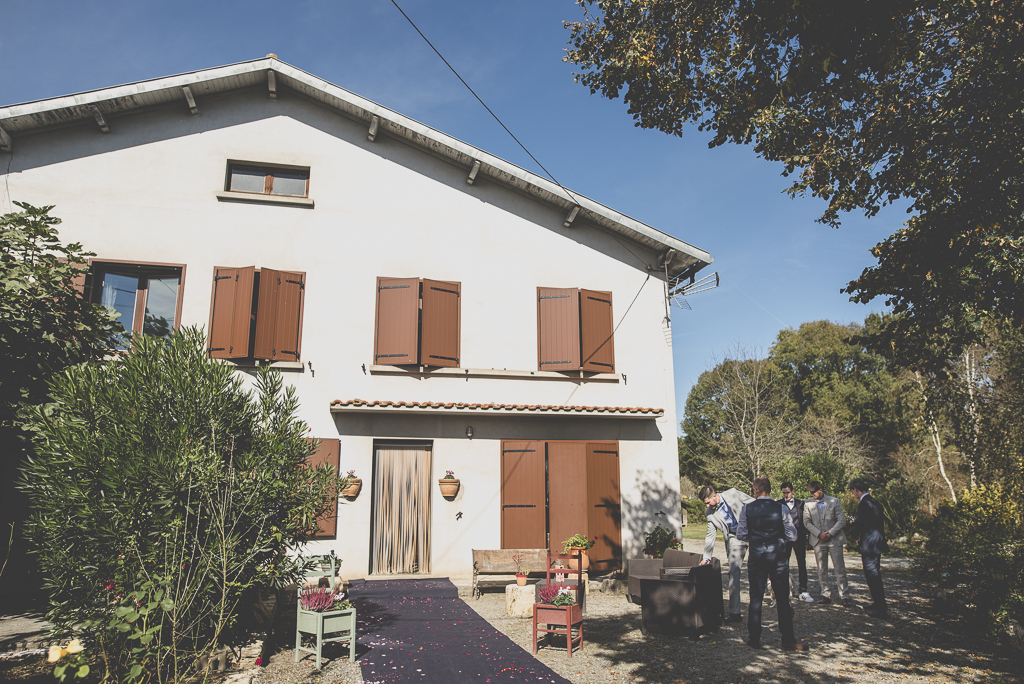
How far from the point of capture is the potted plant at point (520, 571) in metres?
8.45

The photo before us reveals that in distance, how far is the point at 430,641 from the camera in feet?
21.3

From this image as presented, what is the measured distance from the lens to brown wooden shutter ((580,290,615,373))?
1096 centimetres

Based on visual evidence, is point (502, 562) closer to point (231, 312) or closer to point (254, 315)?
point (254, 315)

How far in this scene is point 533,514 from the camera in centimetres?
1009

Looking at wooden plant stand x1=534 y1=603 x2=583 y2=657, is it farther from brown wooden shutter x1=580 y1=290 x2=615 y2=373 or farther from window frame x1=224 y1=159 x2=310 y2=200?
window frame x1=224 y1=159 x2=310 y2=200

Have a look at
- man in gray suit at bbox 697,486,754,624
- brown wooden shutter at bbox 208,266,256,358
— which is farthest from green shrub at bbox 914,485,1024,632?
brown wooden shutter at bbox 208,266,256,358

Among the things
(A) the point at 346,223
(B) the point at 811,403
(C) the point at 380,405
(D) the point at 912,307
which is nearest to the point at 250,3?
→ (A) the point at 346,223

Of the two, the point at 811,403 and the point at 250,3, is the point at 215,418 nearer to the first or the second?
the point at 250,3

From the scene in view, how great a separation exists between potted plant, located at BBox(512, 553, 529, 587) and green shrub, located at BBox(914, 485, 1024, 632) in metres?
5.38

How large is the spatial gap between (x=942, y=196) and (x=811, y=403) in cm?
2985

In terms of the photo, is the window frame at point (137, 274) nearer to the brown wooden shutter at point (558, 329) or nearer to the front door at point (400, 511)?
the front door at point (400, 511)

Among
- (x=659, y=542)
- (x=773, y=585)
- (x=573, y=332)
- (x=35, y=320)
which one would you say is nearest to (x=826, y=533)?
(x=659, y=542)

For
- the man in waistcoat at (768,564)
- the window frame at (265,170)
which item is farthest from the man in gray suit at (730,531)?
the window frame at (265,170)

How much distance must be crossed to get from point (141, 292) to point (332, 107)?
457cm
